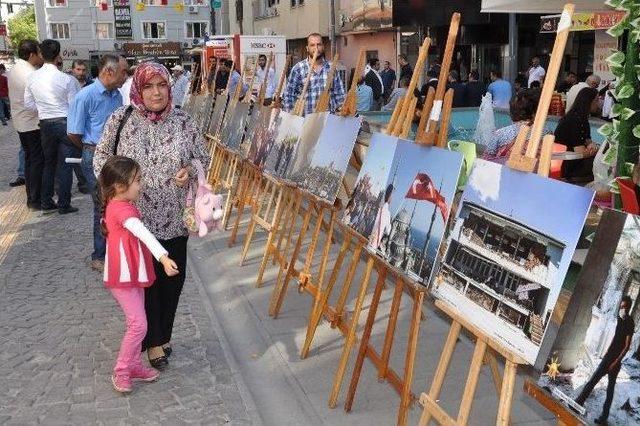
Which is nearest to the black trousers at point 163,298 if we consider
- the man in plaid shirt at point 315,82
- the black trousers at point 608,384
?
the black trousers at point 608,384

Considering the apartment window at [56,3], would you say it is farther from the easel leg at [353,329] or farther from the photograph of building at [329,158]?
the easel leg at [353,329]

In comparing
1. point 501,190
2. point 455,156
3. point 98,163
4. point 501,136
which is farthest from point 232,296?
point 501,190

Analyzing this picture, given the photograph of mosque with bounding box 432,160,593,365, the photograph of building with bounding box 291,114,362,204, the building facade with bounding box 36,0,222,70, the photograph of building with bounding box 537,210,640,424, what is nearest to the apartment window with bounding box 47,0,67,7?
the building facade with bounding box 36,0,222,70

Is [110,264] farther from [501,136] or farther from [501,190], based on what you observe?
[501,136]

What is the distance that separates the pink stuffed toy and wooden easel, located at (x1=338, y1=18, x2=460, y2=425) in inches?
40.2

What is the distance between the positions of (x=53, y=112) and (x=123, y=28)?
182 ft

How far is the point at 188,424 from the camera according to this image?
3670 mm

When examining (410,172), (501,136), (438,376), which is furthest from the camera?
(501,136)

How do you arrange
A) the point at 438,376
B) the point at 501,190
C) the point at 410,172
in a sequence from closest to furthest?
the point at 501,190 < the point at 438,376 < the point at 410,172

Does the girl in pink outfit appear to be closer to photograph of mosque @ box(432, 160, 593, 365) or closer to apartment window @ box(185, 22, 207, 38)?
photograph of mosque @ box(432, 160, 593, 365)

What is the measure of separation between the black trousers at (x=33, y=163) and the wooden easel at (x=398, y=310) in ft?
21.8

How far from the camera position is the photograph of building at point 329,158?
14.5ft

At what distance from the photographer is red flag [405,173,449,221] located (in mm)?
3064

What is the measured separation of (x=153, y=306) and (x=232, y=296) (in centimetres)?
166
